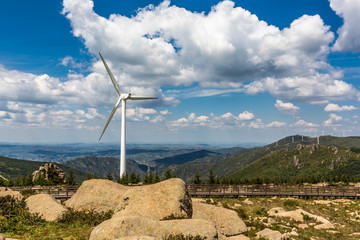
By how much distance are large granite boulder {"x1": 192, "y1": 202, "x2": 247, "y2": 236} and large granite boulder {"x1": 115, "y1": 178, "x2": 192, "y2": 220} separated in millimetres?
1944

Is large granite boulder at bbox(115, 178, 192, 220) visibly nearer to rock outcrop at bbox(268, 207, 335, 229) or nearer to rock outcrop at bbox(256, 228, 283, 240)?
rock outcrop at bbox(256, 228, 283, 240)

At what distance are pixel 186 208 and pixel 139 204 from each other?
351cm

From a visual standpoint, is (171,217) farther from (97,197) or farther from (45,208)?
(45,208)

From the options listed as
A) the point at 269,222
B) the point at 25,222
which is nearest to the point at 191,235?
the point at 25,222

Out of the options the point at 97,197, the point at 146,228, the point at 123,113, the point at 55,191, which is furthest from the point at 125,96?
the point at 146,228

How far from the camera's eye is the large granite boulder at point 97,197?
72.2ft

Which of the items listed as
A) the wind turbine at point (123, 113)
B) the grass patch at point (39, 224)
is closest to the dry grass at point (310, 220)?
the grass patch at point (39, 224)

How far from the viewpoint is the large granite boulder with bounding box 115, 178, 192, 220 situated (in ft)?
52.3

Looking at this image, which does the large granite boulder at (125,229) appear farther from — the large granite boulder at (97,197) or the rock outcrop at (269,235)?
the large granite boulder at (97,197)

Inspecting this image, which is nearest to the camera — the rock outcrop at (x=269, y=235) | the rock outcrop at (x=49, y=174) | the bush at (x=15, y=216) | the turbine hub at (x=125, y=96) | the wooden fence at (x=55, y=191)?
the bush at (x=15, y=216)

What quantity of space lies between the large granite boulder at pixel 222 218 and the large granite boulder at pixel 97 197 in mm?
7671

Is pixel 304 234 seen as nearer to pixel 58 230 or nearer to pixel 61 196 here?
pixel 58 230

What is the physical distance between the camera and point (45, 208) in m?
19.9

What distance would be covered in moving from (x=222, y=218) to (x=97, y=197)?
12043 mm
